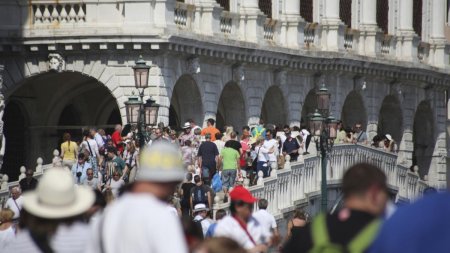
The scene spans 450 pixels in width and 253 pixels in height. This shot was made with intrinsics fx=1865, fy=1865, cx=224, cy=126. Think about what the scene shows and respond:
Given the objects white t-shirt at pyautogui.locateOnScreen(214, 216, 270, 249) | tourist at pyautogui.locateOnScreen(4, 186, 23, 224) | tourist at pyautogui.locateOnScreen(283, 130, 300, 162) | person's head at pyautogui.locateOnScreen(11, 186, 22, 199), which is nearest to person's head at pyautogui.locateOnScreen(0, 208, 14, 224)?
white t-shirt at pyautogui.locateOnScreen(214, 216, 270, 249)

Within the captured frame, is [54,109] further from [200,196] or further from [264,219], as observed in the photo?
[264,219]

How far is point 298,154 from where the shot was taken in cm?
4606

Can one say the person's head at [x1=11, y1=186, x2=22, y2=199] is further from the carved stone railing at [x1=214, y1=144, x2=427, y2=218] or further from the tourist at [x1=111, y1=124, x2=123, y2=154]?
the tourist at [x1=111, y1=124, x2=123, y2=154]

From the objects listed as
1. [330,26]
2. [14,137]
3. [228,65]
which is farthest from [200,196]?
[330,26]

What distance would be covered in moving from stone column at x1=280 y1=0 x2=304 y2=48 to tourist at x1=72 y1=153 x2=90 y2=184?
19257mm

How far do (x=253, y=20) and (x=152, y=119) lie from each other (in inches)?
669

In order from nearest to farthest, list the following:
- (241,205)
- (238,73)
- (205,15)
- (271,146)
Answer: (241,205)
(271,146)
(205,15)
(238,73)

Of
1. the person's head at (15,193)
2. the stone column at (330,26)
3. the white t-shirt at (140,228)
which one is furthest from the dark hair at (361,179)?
the stone column at (330,26)

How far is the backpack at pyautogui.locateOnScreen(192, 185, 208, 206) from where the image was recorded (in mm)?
35156

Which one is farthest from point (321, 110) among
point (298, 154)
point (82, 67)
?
point (82, 67)

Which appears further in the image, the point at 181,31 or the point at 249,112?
the point at 249,112

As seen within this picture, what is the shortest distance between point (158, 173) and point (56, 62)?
3543 centimetres

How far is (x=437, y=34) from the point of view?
69125 mm

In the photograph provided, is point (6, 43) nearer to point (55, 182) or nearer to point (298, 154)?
point (298, 154)
